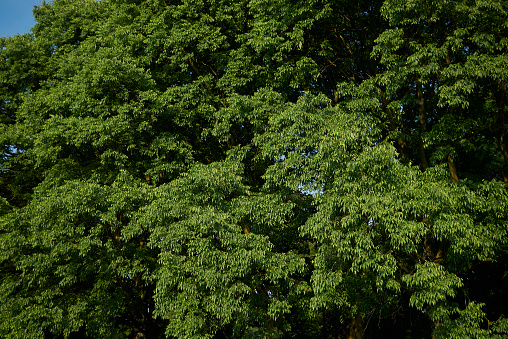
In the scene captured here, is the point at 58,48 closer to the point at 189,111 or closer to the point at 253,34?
the point at 189,111

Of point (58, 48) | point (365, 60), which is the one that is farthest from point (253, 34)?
point (58, 48)

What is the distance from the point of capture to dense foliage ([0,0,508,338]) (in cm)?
1027

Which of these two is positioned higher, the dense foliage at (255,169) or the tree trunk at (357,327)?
the dense foliage at (255,169)

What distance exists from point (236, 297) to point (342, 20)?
38.7ft

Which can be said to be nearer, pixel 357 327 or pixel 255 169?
pixel 357 327

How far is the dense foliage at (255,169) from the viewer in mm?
10273

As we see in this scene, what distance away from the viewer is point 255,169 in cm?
1581

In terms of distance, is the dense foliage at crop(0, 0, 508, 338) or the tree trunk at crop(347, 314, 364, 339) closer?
the dense foliage at crop(0, 0, 508, 338)

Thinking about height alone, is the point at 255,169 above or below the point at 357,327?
above

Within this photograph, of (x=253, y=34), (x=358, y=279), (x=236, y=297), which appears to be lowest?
(x=358, y=279)

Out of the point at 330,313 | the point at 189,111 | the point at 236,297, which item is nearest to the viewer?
the point at 236,297

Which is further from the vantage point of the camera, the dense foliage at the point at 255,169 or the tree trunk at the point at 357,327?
the tree trunk at the point at 357,327

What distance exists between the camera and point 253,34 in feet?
47.4

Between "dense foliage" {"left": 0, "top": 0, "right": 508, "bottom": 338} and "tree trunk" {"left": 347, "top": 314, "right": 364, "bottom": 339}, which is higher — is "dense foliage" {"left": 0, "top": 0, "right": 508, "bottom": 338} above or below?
above
